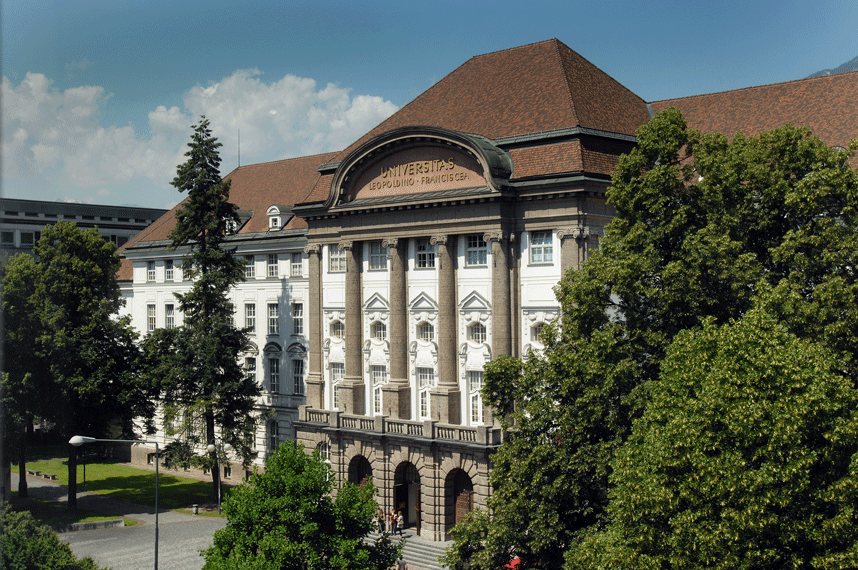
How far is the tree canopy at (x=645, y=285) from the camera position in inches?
1283

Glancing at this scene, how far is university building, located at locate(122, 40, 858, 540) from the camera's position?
47.2m

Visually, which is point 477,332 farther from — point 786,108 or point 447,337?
point 786,108

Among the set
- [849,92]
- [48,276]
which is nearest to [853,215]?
[849,92]

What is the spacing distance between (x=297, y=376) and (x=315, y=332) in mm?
7483

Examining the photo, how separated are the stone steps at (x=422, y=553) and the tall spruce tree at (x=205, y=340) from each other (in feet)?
46.5

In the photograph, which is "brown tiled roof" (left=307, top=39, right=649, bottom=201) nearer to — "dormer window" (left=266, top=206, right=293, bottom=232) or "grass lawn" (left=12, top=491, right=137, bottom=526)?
"dormer window" (left=266, top=206, right=293, bottom=232)

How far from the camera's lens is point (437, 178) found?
5053cm

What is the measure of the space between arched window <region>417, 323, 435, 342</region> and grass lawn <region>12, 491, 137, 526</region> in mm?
21024

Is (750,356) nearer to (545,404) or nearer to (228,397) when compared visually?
(545,404)

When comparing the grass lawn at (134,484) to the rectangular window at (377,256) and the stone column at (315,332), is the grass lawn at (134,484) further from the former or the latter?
the rectangular window at (377,256)

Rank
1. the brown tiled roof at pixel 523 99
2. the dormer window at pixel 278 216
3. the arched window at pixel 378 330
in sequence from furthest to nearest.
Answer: the dormer window at pixel 278 216 → the arched window at pixel 378 330 → the brown tiled roof at pixel 523 99

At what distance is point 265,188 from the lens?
2844 inches

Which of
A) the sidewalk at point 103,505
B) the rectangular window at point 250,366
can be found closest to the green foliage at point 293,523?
the sidewalk at point 103,505

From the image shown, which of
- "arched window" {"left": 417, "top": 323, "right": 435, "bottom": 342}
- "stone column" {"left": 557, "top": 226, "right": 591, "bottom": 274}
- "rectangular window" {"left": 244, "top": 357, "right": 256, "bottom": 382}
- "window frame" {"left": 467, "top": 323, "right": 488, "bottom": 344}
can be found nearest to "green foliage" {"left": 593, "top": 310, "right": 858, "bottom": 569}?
A: "stone column" {"left": 557, "top": 226, "right": 591, "bottom": 274}
